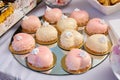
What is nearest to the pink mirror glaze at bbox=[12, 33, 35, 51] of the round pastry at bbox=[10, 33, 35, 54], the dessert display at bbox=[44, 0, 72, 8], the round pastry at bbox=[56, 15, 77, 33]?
the round pastry at bbox=[10, 33, 35, 54]

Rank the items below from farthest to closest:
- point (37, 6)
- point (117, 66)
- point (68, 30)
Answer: point (37, 6) < point (68, 30) < point (117, 66)

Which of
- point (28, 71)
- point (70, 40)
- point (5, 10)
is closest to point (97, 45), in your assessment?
point (70, 40)

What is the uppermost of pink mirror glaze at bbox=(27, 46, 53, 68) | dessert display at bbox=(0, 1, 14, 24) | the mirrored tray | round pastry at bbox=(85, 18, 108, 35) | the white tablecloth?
dessert display at bbox=(0, 1, 14, 24)

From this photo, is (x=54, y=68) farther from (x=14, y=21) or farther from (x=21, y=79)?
(x=14, y=21)

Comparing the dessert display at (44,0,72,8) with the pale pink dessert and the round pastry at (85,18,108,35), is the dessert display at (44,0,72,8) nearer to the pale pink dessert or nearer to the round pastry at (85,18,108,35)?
the round pastry at (85,18,108,35)

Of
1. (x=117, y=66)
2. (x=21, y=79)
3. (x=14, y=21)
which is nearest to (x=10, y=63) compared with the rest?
(x=21, y=79)
